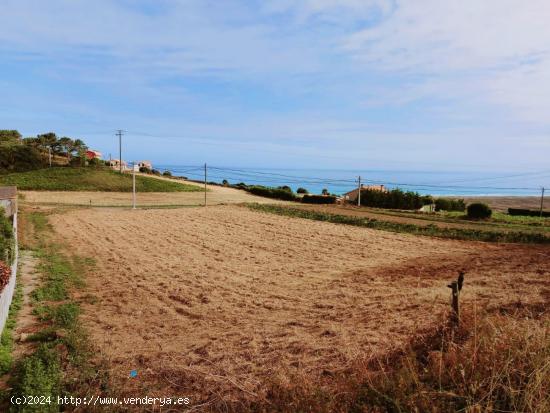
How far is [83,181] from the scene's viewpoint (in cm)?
4394

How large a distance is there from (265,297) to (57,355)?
14.0ft

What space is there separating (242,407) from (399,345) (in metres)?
2.25

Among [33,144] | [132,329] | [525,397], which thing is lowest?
[132,329]

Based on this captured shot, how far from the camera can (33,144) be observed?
54.9 meters

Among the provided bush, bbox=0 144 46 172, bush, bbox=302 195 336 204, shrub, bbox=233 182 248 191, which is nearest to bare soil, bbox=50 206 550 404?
bush, bbox=302 195 336 204

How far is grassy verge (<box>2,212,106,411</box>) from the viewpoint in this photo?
498 centimetres

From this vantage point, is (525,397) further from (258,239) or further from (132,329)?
(258,239)

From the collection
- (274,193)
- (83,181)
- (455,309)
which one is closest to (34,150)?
(83,181)

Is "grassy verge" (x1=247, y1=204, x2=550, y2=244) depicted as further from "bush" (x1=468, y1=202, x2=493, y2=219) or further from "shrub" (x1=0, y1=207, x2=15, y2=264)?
"shrub" (x1=0, y1=207, x2=15, y2=264)

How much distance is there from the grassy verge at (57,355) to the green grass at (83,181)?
35.0 metres

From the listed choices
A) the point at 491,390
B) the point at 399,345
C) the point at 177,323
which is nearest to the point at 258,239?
the point at 177,323

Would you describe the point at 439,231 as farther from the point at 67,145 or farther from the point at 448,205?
the point at 67,145

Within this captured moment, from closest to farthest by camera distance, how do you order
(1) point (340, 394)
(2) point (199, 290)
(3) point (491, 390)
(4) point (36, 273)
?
(3) point (491, 390), (1) point (340, 394), (2) point (199, 290), (4) point (36, 273)

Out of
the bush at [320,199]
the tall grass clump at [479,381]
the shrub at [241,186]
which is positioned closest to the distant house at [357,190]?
the bush at [320,199]
